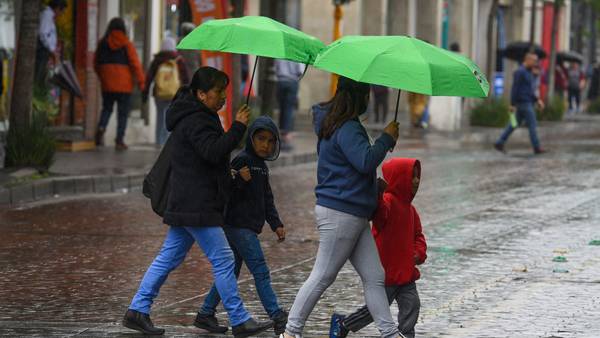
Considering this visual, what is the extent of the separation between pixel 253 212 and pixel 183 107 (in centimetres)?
68

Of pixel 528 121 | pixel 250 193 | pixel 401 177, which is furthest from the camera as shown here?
pixel 528 121

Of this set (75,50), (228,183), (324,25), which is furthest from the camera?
(324,25)

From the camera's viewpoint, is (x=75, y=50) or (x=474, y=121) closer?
(x=75, y=50)

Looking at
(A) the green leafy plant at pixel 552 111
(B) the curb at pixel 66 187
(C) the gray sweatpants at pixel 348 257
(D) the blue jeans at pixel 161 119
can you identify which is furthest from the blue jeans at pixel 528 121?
(C) the gray sweatpants at pixel 348 257

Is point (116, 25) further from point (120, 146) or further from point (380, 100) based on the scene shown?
point (380, 100)

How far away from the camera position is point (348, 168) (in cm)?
729

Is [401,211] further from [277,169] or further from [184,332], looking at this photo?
[277,169]

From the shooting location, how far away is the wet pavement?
870cm

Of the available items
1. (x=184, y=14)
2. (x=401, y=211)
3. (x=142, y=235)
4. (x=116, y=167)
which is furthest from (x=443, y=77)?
(x=184, y=14)

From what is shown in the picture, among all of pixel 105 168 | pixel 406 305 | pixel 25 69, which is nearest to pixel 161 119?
pixel 105 168

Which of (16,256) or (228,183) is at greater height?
(228,183)

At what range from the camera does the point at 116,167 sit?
18594mm

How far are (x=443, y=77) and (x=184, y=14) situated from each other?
65.6 feet

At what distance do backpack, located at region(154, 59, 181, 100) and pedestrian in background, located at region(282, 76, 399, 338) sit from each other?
44.8 feet
